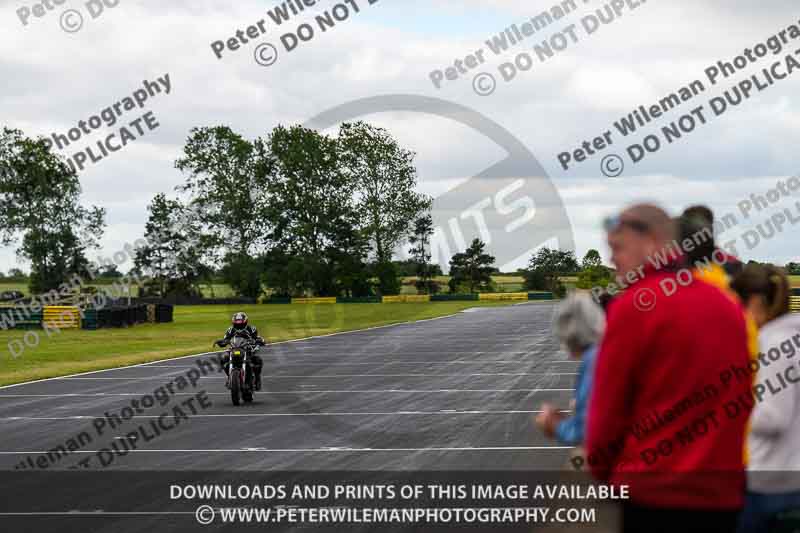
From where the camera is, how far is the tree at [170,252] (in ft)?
336

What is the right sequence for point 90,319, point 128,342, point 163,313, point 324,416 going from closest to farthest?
point 324,416 → point 128,342 → point 90,319 → point 163,313

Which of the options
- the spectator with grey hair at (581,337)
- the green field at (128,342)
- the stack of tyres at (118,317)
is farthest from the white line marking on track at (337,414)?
the stack of tyres at (118,317)

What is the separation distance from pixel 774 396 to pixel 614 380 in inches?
57.9

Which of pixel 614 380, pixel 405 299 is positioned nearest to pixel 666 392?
pixel 614 380

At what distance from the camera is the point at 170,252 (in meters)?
112

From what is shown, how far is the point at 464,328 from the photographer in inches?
1937

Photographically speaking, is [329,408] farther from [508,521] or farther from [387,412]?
[508,521]

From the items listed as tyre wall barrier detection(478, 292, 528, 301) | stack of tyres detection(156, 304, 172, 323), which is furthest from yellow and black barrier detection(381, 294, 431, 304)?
stack of tyres detection(156, 304, 172, 323)

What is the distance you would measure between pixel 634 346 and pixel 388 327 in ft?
162

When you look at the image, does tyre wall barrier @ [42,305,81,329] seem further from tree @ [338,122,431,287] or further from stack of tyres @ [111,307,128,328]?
tree @ [338,122,431,287]

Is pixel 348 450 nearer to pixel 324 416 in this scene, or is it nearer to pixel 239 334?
pixel 324 416

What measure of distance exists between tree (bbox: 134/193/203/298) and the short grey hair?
95653 millimetres

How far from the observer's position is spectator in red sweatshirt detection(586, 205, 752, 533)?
353 cm

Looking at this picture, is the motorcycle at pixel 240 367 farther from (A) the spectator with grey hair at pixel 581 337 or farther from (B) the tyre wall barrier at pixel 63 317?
(B) the tyre wall barrier at pixel 63 317
